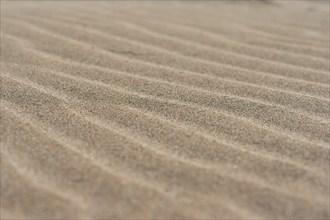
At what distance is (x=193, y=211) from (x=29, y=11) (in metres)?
2.28

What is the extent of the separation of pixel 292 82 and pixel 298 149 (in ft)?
2.05

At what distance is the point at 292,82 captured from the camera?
7.25 ft

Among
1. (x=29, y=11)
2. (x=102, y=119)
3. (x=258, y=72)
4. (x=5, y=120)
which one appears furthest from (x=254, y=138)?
(x=29, y=11)

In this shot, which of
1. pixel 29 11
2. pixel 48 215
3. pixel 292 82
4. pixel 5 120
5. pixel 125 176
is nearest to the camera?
pixel 48 215

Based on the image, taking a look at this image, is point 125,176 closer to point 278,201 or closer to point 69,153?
point 69,153

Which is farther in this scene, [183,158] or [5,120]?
[5,120]

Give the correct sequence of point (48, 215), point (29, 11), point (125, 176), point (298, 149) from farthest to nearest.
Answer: point (29, 11) → point (298, 149) → point (125, 176) → point (48, 215)

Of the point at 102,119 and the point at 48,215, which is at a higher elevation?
the point at 102,119

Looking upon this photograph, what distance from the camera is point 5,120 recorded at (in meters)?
1.78

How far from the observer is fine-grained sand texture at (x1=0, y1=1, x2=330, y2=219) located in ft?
4.76

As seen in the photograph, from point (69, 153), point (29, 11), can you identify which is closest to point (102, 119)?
point (69, 153)

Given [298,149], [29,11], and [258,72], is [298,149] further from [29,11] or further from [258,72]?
[29,11]

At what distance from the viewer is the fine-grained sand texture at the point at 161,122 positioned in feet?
Answer: 4.76

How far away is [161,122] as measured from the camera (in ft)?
5.90
